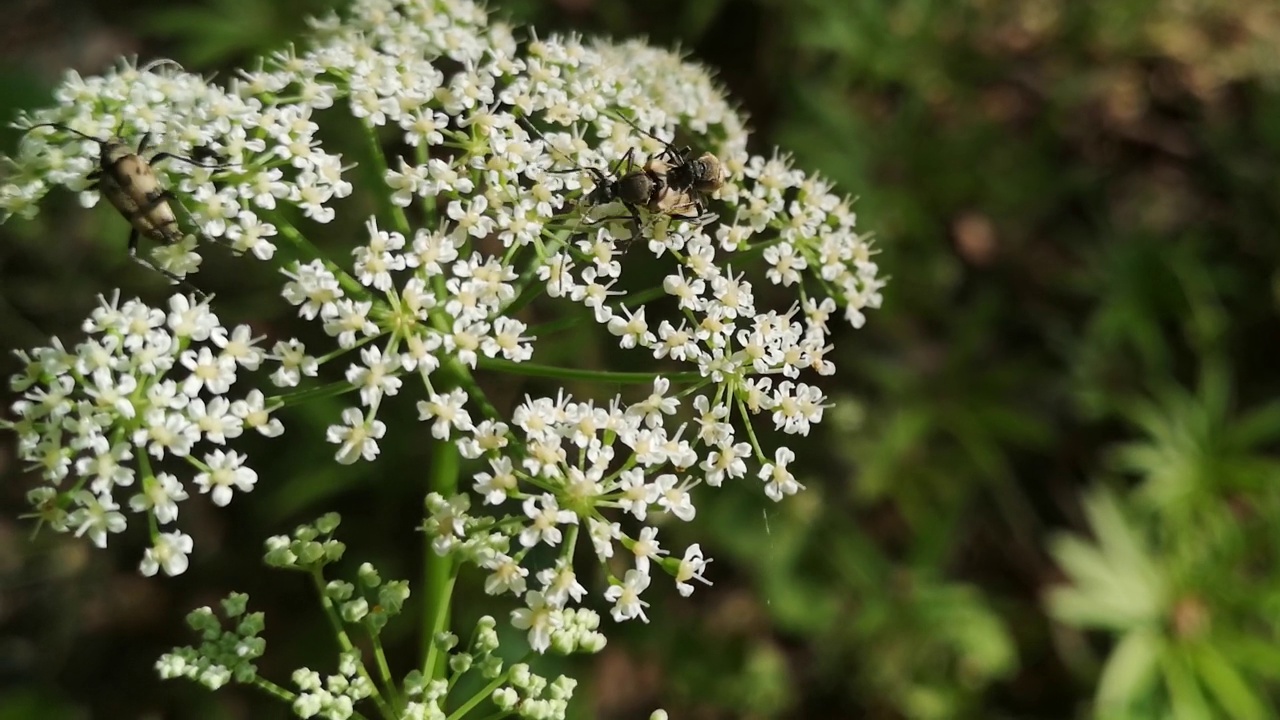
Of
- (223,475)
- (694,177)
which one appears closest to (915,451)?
(694,177)

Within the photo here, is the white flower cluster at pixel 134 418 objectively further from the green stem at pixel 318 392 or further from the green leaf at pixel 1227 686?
the green leaf at pixel 1227 686

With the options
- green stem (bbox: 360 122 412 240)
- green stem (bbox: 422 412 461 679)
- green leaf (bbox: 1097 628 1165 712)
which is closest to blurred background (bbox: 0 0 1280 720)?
green leaf (bbox: 1097 628 1165 712)

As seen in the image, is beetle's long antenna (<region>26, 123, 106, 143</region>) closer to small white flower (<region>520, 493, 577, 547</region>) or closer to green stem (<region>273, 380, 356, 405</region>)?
green stem (<region>273, 380, 356, 405</region>)

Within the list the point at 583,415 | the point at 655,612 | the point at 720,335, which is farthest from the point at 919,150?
the point at 583,415

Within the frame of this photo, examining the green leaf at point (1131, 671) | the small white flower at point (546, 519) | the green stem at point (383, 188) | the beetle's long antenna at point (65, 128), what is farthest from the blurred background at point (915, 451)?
the small white flower at point (546, 519)

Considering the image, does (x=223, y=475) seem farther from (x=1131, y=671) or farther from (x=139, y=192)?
(x=1131, y=671)

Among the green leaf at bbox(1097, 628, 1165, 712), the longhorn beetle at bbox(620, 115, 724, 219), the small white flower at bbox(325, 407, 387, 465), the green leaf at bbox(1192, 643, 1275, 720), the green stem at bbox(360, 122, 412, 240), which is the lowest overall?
the green leaf at bbox(1097, 628, 1165, 712)

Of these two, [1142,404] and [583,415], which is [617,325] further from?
[1142,404]
